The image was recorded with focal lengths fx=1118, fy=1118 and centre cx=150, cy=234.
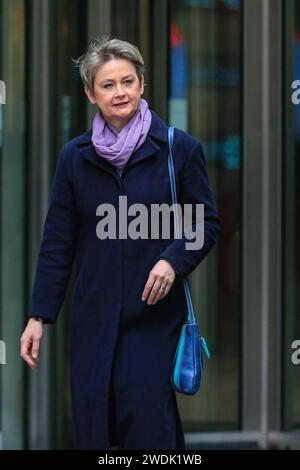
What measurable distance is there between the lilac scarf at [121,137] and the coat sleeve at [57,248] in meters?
0.15

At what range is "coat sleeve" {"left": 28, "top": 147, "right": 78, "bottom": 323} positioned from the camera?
135 inches

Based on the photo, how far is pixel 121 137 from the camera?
335cm

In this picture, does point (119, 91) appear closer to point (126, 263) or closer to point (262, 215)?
point (126, 263)

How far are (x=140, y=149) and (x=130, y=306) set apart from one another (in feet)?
1.55

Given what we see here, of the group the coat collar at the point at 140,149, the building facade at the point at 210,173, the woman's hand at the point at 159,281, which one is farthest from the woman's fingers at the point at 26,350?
the building facade at the point at 210,173

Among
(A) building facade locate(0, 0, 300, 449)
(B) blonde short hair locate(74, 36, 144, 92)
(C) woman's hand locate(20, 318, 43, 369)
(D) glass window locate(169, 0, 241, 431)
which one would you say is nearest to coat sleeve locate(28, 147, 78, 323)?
(C) woman's hand locate(20, 318, 43, 369)

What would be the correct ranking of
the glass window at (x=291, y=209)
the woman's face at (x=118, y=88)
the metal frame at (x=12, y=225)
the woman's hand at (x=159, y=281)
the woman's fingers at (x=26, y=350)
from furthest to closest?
the glass window at (x=291, y=209) → the metal frame at (x=12, y=225) → the woman's fingers at (x=26, y=350) → the woman's face at (x=118, y=88) → the woman's hand at (x=159, y=281)

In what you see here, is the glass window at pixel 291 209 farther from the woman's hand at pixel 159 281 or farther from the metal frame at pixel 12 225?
the woman's hand at pixel 159 281

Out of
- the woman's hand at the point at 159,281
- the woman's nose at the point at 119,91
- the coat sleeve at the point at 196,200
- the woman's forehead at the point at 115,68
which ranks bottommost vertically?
the woman's hand at the point at 159,281

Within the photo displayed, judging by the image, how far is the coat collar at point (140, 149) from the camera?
3352mm

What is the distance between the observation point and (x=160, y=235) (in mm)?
3367

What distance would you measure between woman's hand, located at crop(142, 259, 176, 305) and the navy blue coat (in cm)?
7

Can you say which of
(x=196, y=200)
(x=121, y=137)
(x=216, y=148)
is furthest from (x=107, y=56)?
(x=216, y=148)
